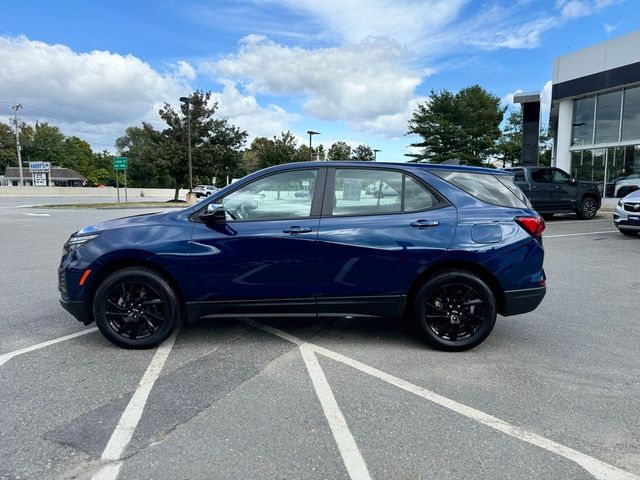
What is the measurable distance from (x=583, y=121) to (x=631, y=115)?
2.47 metres

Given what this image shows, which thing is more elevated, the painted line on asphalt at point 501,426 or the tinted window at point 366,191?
the tinted window at point 366,191

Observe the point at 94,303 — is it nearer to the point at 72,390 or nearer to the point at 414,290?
the point at 72,390

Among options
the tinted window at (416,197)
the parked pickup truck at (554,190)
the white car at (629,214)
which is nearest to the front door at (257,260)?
the tinted window at (416,197)

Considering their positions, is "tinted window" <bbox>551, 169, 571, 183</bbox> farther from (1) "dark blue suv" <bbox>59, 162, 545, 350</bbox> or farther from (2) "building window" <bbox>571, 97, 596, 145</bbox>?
(1) "dark blue suv" <bbox>59, 162, 545, 350</bbox>

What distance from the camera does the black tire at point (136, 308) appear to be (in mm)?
4195

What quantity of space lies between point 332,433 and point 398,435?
16.2 inches

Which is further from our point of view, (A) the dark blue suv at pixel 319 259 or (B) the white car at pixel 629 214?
(B) the white car at pixel 629 214

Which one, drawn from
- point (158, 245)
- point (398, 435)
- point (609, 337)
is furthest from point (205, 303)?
→ point (609, 337)

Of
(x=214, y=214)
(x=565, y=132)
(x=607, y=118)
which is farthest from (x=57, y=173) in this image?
(x=214, y=214)

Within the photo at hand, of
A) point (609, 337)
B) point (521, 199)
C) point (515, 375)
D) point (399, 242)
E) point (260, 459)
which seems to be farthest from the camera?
point (609, 337)

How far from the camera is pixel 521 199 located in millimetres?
4480

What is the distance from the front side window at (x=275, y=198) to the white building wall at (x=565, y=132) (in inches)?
852

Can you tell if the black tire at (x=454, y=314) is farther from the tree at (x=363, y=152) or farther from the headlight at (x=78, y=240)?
the tree at (x=363, y=152)

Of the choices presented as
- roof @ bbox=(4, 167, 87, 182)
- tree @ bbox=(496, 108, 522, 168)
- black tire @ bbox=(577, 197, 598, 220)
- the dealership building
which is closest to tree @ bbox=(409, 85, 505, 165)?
tree @ bbox=(496, 108, 522, 168)
